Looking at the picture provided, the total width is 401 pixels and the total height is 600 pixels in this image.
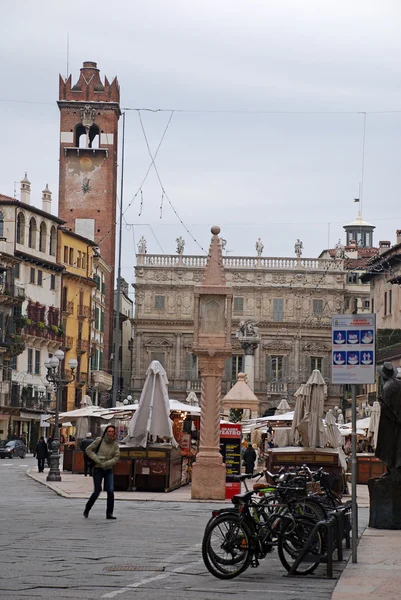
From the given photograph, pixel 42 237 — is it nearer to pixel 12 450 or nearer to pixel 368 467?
pixel 12 450

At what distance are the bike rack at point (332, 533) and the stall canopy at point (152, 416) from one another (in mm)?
14970

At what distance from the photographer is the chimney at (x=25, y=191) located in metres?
88.8

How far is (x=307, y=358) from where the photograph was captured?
4405 inches

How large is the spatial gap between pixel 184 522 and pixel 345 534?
5497 millimetres

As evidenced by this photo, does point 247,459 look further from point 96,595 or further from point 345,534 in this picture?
point 96,595

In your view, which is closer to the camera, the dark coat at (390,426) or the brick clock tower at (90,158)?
the dark coat at (390,426)

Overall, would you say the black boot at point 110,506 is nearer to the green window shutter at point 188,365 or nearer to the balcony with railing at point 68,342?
the balcony with railing at point 68,342

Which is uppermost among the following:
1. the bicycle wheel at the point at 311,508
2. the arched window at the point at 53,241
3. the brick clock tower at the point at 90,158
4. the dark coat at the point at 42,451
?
the brick clock tower at the point at 90,158

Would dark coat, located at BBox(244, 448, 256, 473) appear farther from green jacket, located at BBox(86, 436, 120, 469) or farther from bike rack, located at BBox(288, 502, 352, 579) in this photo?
bike rack, located at BBox(288, 502, 352, 579)

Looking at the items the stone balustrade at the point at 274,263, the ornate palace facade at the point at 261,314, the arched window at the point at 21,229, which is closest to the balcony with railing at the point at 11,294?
the arched window at the point at 21,229

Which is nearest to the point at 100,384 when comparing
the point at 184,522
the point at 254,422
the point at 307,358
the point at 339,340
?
the point at 307,358

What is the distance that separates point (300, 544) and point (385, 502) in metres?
5.33

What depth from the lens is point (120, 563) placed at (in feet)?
46.5

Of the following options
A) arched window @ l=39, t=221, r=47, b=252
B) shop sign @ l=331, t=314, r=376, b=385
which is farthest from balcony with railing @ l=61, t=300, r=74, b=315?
shop sign @ l=331, t=314, r=376, b=385
